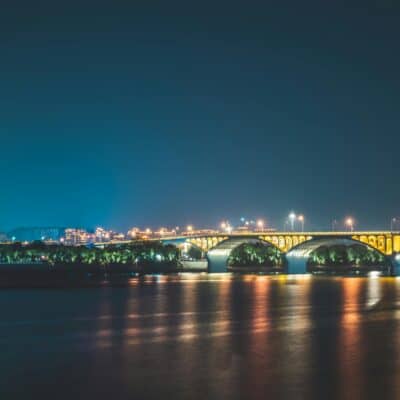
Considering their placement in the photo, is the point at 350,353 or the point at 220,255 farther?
the point at 220,255

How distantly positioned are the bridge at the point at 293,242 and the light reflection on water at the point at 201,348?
4585 cm

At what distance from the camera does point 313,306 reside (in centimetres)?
5450

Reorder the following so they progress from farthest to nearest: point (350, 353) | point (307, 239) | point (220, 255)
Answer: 1. point (220, 255)
2. point (307, 239)
3. point (350, 353)

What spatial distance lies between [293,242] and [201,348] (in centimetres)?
8284

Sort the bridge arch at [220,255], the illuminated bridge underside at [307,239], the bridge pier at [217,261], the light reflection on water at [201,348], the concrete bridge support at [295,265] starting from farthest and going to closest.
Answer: the bridge pier at [217,261], the bridge arch at [220,255], the concrete bridge support at [295,265], the illuminated bridge underside at [307,239], the light reflection on water at [201,348]

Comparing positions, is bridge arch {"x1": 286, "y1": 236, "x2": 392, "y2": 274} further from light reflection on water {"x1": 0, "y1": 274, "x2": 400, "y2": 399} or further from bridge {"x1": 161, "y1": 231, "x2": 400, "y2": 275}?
light reflection on water {"x1": 0, "y1": 274, "x2": 400, "y2": 399}

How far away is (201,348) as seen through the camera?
108 feet

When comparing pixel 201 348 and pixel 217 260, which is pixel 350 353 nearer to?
pixel 201 348

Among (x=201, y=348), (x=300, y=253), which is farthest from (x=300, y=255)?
(x=201, y=348)

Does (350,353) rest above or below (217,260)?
below

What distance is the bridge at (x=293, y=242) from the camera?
10425 cm

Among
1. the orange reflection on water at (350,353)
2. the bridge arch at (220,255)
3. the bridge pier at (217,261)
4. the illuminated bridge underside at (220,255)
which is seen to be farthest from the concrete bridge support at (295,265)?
the orange reflection on water at (350,353)

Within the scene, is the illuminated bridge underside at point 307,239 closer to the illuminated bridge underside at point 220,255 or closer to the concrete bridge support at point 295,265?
the illuminated bridge underside at point 220,255

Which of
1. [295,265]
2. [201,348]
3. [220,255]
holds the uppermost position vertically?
[220,255]
